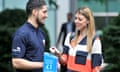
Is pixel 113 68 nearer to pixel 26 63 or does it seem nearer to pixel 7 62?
pixel 7 62

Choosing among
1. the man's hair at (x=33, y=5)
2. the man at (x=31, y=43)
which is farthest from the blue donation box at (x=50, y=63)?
the man's hair at (x=33, y=5)

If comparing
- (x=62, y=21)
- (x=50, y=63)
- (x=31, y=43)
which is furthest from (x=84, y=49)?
(x=62, y=21)

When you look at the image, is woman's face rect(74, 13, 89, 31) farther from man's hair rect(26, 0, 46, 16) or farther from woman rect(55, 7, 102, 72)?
man's hair rect(26, 0, 46, 16)

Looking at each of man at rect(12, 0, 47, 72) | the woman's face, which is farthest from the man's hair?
the woman's face

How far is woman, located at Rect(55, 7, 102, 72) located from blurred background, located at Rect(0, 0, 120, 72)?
4.72 metres

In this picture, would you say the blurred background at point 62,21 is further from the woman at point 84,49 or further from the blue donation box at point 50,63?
the blue donation box at point 50,63

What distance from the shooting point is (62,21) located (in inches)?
627

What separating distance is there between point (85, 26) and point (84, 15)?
13 cm

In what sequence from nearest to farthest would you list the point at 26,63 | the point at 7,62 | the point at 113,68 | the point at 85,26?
the point at 26,63 < the point at 85,26 < the point at 113,68 < the point at 7,62

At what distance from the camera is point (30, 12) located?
6.13 metres

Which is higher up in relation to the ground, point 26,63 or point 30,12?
point 30,12

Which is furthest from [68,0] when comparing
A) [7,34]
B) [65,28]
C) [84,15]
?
[84,15]

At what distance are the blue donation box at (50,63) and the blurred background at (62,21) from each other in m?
5.31

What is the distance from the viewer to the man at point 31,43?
5957mm
